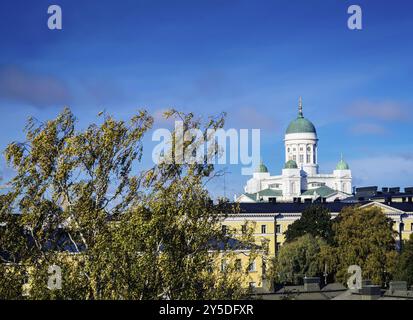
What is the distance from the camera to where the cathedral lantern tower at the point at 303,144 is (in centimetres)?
17625

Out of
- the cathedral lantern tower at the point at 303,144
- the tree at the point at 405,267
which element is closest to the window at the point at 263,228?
the tree at the point at 405,267

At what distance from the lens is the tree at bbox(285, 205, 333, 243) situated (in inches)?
2997

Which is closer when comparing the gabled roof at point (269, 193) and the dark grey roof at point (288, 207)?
the dark grey roof at point (288, 207)

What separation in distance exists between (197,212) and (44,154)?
428 cm

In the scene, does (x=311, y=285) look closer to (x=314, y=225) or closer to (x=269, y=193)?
(x=314, y=225)

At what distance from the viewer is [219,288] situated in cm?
1986

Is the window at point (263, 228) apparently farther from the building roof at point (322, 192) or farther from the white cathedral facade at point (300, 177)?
the building roof at point (322, 192)

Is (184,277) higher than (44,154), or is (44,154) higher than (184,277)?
(44,154)

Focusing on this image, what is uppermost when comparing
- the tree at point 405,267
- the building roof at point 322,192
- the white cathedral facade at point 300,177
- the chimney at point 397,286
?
the white cathedral facade at point 300,177

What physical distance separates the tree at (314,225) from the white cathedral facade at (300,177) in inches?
2383

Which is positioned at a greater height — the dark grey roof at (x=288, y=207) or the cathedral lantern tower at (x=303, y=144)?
the cathedral lantern tower at (x=303, y=144)
